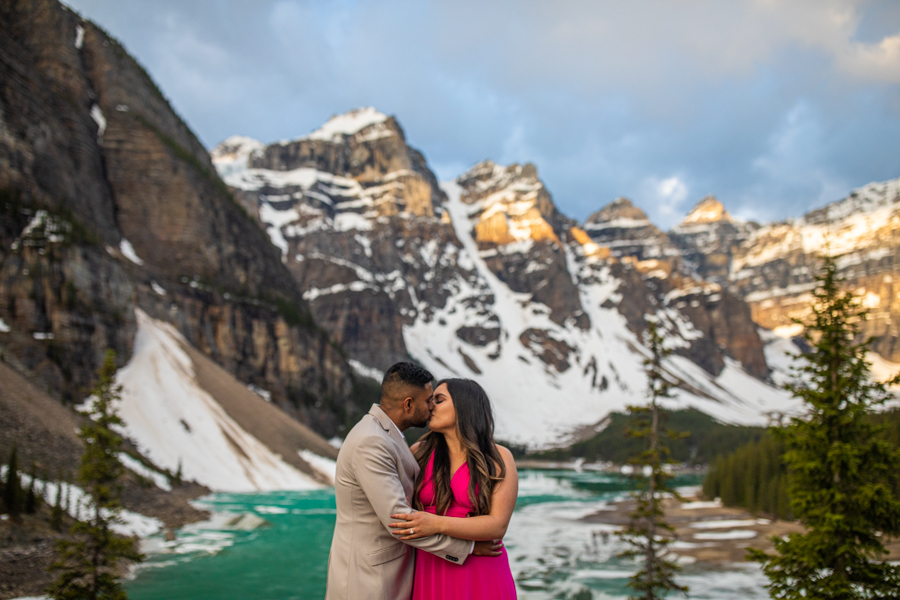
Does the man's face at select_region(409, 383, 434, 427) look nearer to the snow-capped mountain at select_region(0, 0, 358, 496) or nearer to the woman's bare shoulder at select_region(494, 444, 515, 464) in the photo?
the woman's bare shoulder at select_region(494, 444, 515, 464)

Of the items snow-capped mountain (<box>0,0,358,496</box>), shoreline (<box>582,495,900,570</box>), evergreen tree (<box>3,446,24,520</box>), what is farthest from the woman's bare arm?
snow-capped mountain (<box>0,0,358,496</box>)

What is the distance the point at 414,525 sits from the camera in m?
3.97

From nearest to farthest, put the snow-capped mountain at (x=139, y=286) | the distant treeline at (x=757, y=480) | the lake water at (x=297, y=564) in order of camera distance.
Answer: the lake water at (x=297, y=564), the snow-capped mountain at (x=139, y=286), the distant treeline at (x=757, y=480)

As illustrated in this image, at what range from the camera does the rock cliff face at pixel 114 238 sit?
154ft

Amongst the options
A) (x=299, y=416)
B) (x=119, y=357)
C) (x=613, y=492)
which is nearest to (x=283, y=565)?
(x=119, y=357)

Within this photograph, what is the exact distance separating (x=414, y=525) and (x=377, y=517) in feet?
1.26

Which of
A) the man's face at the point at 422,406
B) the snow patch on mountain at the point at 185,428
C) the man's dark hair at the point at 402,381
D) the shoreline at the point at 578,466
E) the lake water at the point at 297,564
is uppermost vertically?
the man's dark hair at the point at 402,381

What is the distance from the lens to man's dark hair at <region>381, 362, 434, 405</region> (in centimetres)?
458

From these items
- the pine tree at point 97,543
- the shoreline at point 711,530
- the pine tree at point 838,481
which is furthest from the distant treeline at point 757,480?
the pine tree at point 97,543

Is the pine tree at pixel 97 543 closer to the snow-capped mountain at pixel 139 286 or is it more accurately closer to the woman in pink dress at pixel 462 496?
the woman in pink dress at pixel 462 496

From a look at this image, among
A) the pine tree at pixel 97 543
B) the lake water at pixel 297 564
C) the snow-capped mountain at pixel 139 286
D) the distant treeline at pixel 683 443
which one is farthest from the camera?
the distant treeline at pixel 683 443

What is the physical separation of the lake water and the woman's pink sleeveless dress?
18.3m

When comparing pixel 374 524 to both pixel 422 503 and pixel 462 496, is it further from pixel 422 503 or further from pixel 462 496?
pixel 462 496

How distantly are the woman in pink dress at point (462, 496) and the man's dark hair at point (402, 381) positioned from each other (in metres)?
0.21
